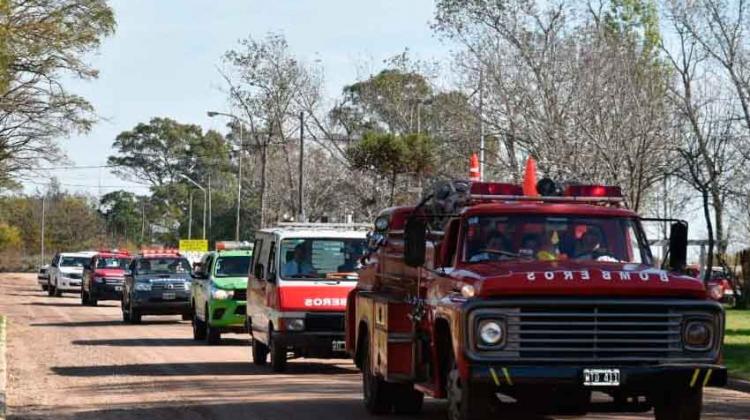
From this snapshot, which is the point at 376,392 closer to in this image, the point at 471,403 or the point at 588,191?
the point at 588,191

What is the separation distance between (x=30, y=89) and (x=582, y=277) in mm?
34030

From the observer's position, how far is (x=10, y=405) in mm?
16766

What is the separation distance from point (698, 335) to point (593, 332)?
90 centimetres

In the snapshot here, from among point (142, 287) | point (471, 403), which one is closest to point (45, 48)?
point (142, 287)

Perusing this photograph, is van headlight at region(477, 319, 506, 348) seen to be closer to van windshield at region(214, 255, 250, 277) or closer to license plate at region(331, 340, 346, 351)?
license plate at region(331, 340, 346, 351)

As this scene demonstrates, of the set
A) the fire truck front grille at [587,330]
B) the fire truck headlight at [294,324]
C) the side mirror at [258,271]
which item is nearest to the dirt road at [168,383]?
the fire truck headlight at [294,324]

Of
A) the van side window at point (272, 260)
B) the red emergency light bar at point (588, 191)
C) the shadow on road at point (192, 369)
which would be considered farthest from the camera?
the van side window at point (272, 260)

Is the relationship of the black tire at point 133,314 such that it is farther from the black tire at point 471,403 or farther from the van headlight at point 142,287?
the black tire at point 471,403

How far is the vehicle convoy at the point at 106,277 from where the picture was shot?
49031 millimetres

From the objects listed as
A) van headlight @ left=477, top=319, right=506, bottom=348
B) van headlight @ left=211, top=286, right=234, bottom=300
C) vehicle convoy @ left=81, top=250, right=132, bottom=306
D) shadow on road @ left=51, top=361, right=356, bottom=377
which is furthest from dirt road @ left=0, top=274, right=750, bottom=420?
vehicle convoy @ left=81, top=250, right=132, bottom=306

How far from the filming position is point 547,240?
12.7 metres

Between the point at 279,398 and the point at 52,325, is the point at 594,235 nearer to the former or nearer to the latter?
the point at 279,398

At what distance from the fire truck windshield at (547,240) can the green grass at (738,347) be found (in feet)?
24.6

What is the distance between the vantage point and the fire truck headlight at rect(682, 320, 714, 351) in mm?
11445
